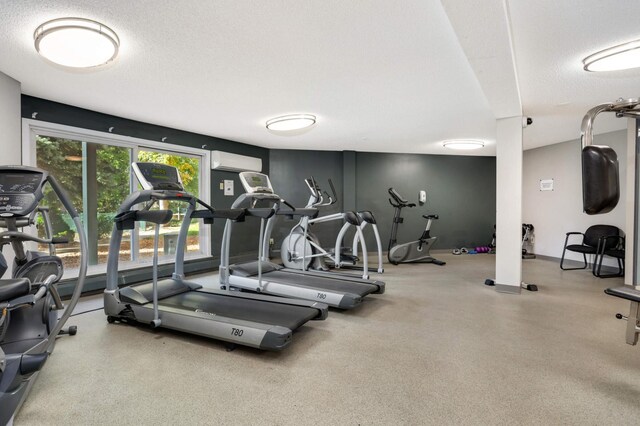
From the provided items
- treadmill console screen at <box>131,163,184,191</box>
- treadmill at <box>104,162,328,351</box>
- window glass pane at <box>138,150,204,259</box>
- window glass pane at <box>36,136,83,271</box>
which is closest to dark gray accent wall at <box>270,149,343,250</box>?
window glass pane at <box>138,150,204,259</box>

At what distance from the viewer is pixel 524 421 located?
5.43 ft

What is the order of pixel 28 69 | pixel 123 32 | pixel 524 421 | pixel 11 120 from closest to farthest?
pixel 524 421 < pixel 123 32 < pixel 28 69 < pixel 11 120

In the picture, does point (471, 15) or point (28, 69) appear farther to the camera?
point (28, 69)

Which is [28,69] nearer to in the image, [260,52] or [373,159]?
[260,52]

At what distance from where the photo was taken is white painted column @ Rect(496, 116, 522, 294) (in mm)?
4020

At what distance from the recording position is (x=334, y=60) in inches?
106

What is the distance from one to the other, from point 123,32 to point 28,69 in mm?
1275

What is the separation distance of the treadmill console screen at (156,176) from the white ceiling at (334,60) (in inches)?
32.8

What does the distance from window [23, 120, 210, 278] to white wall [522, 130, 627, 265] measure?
6.81 m

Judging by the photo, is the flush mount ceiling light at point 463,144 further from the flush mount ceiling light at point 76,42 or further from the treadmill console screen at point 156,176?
the flush mount ceiling light at point 76,42

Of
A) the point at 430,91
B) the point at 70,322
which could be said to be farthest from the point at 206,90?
the point at 70,322

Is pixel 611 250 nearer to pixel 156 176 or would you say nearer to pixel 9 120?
pixel 156 176

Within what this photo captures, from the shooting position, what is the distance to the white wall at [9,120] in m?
2.84

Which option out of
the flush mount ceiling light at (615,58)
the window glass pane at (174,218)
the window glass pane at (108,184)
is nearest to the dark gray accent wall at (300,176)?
the window glass pane at (174,218)
